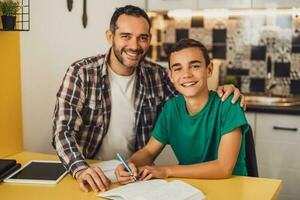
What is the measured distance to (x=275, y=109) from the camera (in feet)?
9.57

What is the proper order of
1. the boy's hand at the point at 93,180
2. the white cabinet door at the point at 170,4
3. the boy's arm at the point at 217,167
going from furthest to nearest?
1. the white cabinet door at the point at 170,4
2. the boy's arm at the point at 217,167
3. the boy's hand at the point at 93,180

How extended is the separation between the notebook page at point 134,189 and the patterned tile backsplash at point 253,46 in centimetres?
203

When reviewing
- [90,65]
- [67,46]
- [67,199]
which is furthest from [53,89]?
[67,199]

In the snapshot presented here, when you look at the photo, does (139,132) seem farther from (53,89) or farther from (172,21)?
(172,21)

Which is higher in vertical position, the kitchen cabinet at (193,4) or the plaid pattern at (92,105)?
the kitchen cabinet at (193,4)

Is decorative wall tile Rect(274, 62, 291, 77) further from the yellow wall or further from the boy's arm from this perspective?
the yellow wall

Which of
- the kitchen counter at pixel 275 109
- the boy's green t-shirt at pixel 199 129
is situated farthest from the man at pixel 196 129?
the kitchen counter at pixel 275 109

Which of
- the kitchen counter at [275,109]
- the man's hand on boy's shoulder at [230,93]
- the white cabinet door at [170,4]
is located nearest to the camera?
the man's hand on boy's shoulder at [230,93]

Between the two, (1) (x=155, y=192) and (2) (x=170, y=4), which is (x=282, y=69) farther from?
(1) (x=155, y=192)

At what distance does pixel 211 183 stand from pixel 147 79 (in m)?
0.72

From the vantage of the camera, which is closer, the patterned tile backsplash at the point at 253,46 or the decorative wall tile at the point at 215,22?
the patterned tile backsplash at the point at 253,46

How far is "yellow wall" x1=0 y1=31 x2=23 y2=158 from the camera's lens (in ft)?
6.63

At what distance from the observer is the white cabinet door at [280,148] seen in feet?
9.57

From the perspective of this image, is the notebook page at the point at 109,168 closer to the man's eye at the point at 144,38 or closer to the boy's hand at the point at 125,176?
the boy's hand at the point at 125,176
